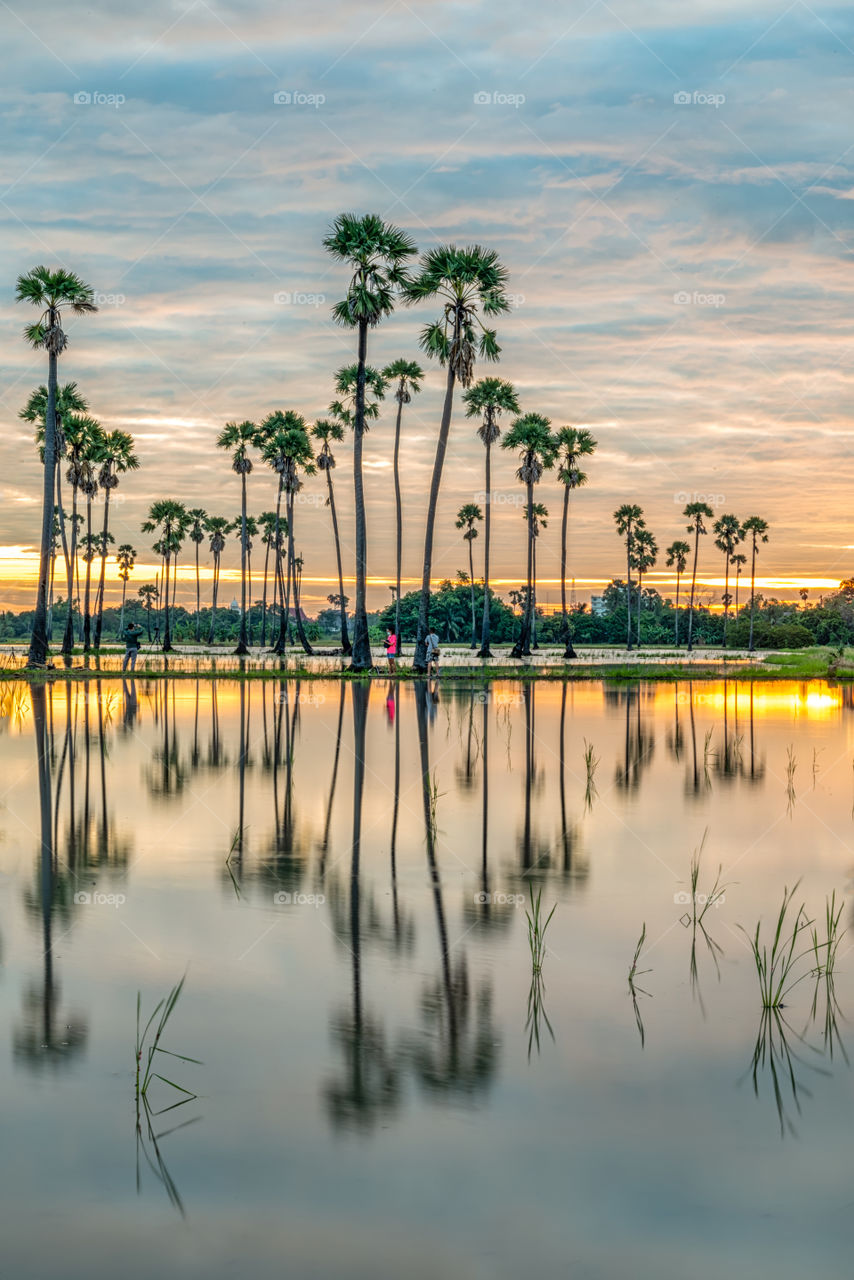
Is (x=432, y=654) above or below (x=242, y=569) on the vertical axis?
below

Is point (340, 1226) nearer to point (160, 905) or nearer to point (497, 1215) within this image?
point (497, 1215)

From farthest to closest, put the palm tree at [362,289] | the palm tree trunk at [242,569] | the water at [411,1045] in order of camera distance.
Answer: the palm tree trunk at [242,569], the palm tree at [362,289], the water at [411,1045]

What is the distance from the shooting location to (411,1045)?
20.5 feet

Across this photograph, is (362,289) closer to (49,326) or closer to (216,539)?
(49,326)

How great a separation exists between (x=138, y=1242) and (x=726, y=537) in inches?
5952

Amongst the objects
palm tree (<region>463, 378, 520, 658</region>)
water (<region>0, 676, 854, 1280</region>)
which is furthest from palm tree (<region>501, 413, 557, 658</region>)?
water (<region>0, 676, 854, 1280</region>)

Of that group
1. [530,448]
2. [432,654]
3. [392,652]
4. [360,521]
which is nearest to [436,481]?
[360,521]

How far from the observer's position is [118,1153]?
5.08 metres

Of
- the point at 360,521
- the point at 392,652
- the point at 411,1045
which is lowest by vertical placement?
the point at 411,1045

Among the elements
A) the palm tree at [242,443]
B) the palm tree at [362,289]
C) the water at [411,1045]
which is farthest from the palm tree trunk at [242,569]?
the water at [411,1045]

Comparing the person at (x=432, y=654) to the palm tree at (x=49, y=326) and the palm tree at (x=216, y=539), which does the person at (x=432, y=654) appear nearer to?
the palm tree at (x=49, y=326)

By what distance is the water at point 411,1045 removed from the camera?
14.8ft

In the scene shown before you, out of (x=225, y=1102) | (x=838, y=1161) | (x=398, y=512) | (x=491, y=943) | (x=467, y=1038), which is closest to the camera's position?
(x=838, y=1161)

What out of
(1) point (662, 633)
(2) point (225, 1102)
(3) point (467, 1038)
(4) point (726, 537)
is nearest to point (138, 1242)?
(2) point (225, 1102)
